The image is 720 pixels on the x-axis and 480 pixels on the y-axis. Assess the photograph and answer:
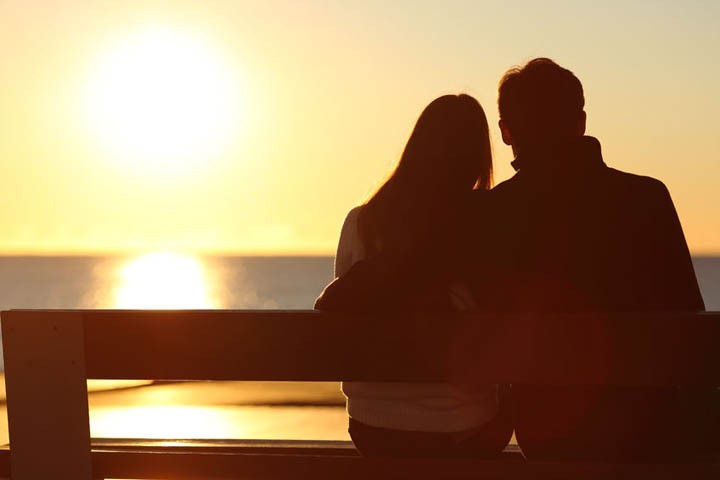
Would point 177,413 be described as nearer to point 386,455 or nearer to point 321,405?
point 321,405

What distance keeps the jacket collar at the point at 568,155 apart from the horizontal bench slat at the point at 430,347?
0.47 m

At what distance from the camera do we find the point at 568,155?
3285 mm

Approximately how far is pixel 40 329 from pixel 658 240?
1.83m

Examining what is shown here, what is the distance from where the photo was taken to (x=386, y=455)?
3.35 meters

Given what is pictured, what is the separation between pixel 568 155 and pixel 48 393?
66.5 inches

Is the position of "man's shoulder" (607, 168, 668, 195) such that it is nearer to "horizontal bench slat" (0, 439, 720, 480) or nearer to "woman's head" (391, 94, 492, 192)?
"woman's head" (391, 94, 492, 192)

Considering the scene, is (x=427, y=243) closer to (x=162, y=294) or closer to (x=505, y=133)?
(x=505, y=133)

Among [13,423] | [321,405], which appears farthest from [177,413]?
[13,423]

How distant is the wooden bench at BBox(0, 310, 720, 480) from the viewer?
3.05 meters

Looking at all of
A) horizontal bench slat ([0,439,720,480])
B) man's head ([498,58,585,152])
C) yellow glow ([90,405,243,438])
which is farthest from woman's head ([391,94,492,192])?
yellow glow ([90,405,243,438])

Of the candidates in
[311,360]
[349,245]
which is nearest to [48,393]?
[311,360]

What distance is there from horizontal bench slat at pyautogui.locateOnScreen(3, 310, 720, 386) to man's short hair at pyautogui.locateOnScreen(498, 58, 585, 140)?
0.64 metres

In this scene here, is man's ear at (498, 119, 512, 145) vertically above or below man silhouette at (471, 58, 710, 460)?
above

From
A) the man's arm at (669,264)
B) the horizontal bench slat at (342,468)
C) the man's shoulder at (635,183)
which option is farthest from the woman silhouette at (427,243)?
the man's arm at (669,264)
